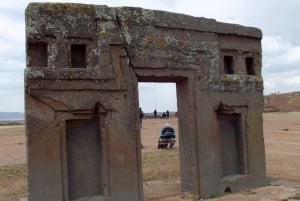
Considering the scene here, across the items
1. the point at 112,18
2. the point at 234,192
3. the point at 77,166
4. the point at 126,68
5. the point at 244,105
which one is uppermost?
the point at 112,18

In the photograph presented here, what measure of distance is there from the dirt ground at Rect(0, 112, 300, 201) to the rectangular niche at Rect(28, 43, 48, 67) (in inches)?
150

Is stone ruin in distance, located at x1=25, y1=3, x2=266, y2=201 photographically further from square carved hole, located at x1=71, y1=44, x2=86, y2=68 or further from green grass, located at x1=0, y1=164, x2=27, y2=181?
green grass, located at x1=0, y1=164, x2=27, y2=181

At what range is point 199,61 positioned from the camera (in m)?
8.98

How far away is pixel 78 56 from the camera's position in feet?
25.5

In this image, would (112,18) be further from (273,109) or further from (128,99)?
(273,109)

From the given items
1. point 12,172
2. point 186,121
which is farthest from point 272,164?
point 12,172

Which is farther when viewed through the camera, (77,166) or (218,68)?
(218,68)

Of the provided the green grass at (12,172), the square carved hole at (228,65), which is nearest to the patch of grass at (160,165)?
the square carved hole at (228,65)

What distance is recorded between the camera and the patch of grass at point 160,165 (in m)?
11.7

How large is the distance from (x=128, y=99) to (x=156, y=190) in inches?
114

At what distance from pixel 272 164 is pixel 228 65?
523 centimetres

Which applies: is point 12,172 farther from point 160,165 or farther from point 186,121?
point 186,121


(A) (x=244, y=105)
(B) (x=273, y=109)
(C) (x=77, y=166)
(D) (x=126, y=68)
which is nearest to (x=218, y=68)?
(A) (x=244, y=105)

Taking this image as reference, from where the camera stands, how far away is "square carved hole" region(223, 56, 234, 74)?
9.86 metres
